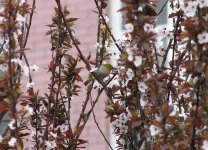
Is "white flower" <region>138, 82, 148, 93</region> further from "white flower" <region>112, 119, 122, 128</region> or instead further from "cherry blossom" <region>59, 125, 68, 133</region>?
"cherry blossom" <region>59, 125, 68, 133</region>

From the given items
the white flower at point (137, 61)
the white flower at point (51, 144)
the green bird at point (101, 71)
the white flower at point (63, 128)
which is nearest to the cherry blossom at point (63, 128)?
the white flower at point (63, 128)

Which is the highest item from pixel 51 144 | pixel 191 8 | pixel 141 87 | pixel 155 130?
pixel 191 8

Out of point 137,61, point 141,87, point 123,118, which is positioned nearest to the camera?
point 137,61

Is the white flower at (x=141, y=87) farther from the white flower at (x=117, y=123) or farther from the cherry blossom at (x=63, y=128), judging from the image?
the cherry blossom at (x=63, y=128)

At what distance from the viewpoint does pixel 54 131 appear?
125 inches

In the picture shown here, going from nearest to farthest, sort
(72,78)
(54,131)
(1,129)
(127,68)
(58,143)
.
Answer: (127,68), (58,143), (54,131), (72,78), (1,129)

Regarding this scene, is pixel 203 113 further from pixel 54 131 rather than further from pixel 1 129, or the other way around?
pixel 1 129

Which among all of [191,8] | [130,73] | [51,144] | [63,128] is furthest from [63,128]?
[191,8]

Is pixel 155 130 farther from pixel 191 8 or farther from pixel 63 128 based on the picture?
pixel 63 128

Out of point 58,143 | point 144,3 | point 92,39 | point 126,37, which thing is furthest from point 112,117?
point 92,39

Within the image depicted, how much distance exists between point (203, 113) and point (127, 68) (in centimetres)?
51

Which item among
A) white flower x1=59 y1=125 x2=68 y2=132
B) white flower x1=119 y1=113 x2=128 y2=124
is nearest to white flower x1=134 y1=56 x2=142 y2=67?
white flower x1=119 y1=113 x2=128 y2=124

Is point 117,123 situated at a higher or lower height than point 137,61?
lower

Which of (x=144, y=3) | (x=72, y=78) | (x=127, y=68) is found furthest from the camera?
(x=72, y=78)
